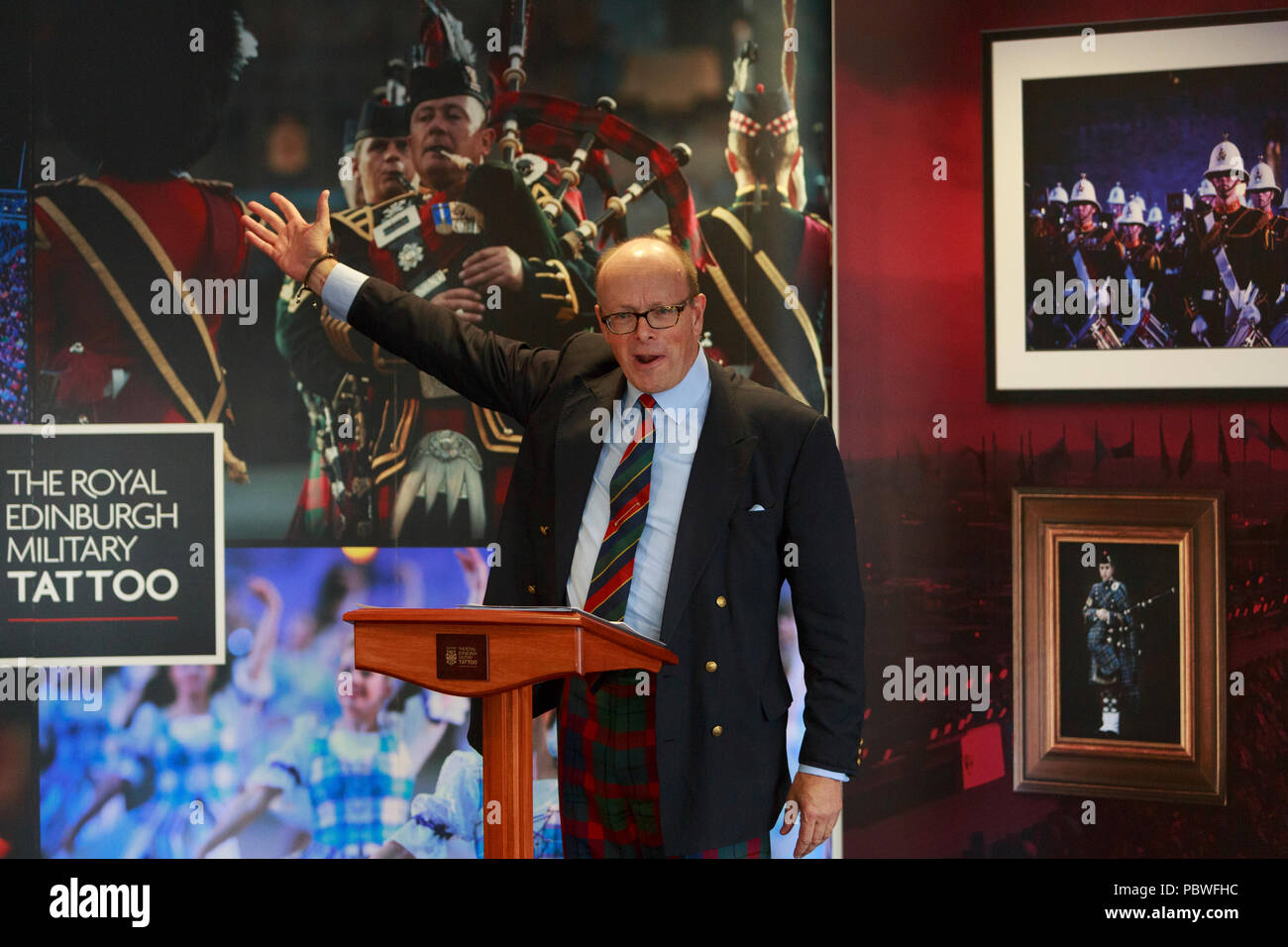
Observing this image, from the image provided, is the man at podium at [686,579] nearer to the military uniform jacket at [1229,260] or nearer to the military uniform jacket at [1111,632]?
A: the military uniform jacket at [1111,632]

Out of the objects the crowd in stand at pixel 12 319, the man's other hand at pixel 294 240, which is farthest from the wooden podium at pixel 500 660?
the crowd in stand at pixel 12 319

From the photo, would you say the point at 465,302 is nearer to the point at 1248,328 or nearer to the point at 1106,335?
the point at 1106,335

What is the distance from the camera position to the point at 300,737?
13.3 ft

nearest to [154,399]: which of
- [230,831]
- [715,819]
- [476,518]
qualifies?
[476,518]

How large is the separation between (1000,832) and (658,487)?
2.02 m

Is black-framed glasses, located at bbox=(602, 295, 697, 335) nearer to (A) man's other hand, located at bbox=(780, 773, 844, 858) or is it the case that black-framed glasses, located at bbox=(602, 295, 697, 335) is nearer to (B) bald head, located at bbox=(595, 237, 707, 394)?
(B) bald head, located at bbox=(595, 237, 707, 394)

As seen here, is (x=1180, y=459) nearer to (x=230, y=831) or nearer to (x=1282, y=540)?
(x=1282, y=540)

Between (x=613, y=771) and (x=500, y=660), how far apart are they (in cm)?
68

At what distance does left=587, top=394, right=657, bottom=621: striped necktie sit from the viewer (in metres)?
2.59

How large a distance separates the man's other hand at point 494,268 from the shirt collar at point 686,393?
1.34 m

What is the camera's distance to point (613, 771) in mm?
2584

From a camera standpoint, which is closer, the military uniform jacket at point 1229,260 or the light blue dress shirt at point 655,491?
the light blue dress shirt at point 655,491

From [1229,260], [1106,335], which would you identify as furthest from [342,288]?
[1229,260]

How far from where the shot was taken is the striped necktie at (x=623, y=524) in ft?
8.51
